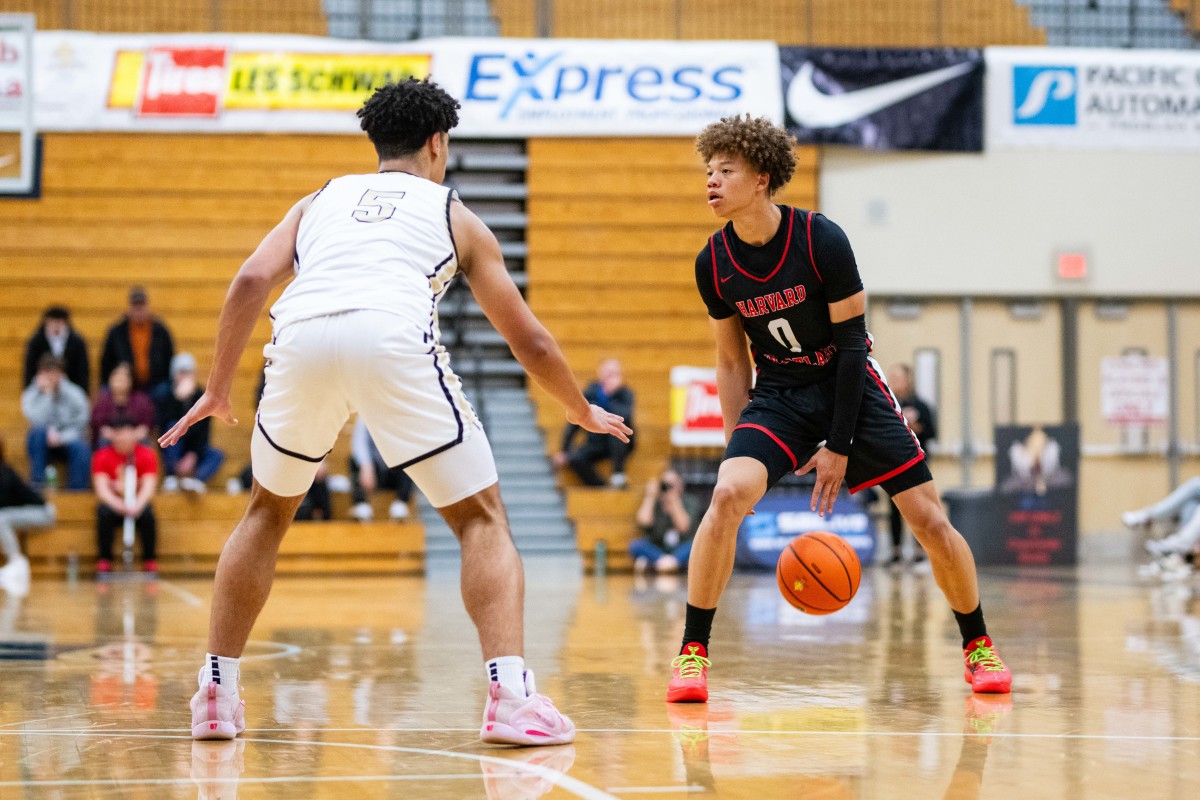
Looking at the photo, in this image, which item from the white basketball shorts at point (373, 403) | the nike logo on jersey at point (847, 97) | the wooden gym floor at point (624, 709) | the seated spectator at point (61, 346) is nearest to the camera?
the wooden gym floor at point (624, 709)

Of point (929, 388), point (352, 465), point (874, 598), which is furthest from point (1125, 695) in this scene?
point (929, 388)

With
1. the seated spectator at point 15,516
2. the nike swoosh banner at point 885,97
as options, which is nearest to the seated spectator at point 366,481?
the seated spectator at point 15,516

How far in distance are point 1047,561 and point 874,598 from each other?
5224 millimetres

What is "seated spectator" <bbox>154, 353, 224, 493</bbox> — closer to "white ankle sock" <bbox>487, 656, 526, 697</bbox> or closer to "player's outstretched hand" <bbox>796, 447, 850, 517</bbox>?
"player's outstretched hand" <bbox>796, 447, 850, 517</bbox>

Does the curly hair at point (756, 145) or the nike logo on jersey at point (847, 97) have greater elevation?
the nike logo on jersey at point (847, 97)

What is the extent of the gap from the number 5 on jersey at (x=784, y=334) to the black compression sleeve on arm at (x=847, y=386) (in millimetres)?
181

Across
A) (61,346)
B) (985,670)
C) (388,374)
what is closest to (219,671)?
(388,374)

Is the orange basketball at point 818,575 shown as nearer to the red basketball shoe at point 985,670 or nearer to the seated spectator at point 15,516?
the red basketball shoe at point 985,670

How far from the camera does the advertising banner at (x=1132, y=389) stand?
54.1 ft

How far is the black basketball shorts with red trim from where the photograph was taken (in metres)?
4.92

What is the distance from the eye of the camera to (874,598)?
9859 mm

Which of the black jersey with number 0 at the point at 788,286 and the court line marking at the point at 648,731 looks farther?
the black jersey with number 0 at the point at 788,286

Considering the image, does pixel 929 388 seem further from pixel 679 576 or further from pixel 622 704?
pixel 622 704

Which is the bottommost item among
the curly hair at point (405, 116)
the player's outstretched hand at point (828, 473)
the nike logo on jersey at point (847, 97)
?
the player's outstretched hand at point (828, 473)
